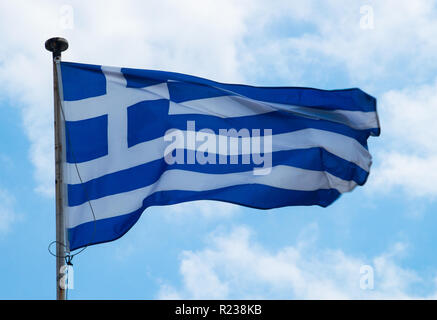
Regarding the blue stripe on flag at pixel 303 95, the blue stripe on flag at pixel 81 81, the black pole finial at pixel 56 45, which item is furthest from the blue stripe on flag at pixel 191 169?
the black pole finial at pixel 56 45

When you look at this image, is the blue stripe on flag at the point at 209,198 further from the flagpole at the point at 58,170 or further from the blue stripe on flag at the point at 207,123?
the blue stripe on flag at the point at 207,123

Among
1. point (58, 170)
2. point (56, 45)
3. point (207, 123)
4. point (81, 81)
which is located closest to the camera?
point (58, 170)

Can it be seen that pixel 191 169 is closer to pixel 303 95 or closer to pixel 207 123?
pixel 207 123

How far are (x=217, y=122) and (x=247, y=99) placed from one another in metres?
0.63

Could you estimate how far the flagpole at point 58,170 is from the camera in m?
14.8

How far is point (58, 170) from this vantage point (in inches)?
604

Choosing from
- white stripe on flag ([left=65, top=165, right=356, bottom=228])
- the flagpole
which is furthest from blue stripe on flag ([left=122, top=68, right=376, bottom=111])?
the flagpole

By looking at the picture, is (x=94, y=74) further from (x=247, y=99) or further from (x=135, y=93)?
(x=247, y=99)

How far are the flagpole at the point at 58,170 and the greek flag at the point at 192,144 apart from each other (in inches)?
7.8

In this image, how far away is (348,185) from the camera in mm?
16641

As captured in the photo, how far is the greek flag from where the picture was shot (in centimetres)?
1574

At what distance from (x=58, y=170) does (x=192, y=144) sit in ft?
7.32

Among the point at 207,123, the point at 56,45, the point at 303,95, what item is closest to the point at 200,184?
the point at 207,123
